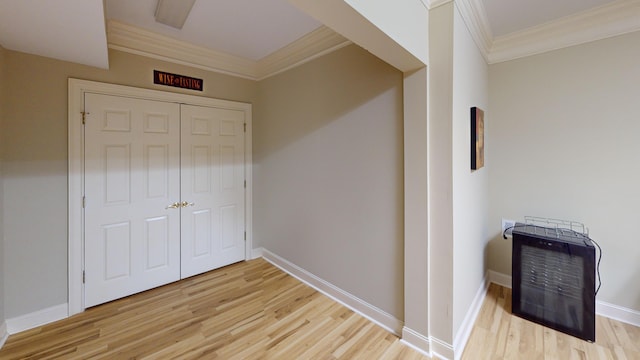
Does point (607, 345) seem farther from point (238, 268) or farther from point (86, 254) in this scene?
point (86, 254)

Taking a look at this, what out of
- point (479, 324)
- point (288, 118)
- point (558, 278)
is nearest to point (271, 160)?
point (288, 118)

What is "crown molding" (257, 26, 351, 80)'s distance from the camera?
7.90 ft

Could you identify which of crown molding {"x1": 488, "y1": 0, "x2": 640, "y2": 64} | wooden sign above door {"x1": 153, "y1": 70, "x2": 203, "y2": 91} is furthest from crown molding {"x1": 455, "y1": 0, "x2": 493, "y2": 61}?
wooden sign above door {"x1": 153, "y1": 70, "x2": 203, "y2": 91}

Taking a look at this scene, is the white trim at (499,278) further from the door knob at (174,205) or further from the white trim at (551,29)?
the door knob at (174,205)

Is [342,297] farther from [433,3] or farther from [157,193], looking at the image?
[433,3]

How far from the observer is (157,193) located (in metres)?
2.74

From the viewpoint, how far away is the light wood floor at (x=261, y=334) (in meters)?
1.83

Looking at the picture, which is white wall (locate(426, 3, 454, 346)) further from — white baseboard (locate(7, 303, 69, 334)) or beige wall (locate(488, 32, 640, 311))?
white baseboard (locate(7, 303, 69, 334))

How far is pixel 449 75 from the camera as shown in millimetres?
1671

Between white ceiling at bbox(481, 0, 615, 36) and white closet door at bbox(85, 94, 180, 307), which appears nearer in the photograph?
white ceiling at bbox(481, 0, 615, 36)

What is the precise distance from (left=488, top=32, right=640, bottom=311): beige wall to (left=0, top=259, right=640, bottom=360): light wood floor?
70cm

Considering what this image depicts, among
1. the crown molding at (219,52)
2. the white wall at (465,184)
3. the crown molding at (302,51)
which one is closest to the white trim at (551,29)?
the white wall at (465,184)

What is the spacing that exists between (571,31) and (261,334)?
145 inches

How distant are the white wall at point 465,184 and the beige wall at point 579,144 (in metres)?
0.35
